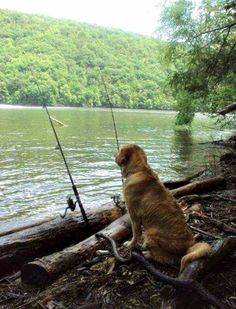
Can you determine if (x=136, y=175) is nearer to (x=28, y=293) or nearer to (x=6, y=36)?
(x=28, y=293)

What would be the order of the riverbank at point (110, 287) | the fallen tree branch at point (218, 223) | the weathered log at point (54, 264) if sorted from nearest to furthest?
the riverbank at point (110, 287) → the weathered log at point (54, 264) → the fallen tree branch at point (218, 223)

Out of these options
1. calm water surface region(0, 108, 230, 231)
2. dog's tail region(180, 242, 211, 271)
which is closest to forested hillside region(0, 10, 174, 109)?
calm water surface region(0, 108, 230, 231)

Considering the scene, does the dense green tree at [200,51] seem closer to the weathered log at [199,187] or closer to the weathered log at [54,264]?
the weathered log at [199,187]

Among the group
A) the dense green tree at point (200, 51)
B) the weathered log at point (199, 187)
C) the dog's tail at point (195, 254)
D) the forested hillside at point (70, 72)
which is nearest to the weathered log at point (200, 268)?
the dog's tail at point (195, 254)

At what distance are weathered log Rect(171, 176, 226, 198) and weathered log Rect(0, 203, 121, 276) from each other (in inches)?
75.9

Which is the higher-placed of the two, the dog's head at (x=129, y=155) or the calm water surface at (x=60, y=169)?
the dog's head at (x=129, y=155)

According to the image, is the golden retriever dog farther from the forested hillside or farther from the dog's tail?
the forested hillside

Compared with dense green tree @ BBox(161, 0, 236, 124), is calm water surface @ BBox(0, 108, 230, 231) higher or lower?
lower

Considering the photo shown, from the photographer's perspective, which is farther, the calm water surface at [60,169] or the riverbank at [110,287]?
the calm water surface at [60,169]

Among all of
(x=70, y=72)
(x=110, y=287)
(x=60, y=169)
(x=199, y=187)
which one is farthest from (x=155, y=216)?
(x=70, y=72)

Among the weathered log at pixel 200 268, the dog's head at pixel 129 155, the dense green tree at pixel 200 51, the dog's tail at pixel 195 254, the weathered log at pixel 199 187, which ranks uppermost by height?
the dense green tree at pixel 200 51

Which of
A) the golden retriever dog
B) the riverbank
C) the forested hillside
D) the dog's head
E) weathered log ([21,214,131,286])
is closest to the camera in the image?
the riverbank

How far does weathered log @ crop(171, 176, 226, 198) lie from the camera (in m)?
7.92

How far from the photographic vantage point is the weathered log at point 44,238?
213 inches
